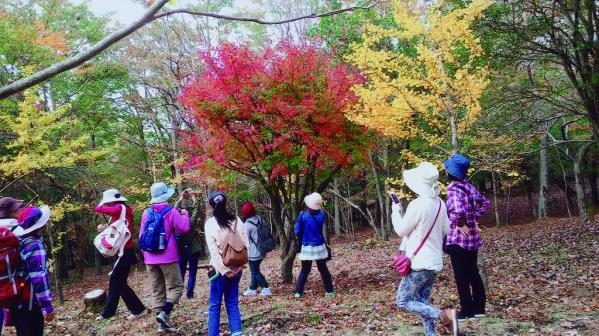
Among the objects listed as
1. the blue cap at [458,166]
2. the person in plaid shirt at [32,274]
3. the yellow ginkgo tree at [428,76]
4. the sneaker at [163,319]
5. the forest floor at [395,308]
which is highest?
the yellow ginkgo tree at [428,76]

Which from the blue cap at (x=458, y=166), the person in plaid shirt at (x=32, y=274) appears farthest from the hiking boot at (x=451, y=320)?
the person in plaid shirt at (x=32, y=274)

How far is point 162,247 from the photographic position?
18.3ft

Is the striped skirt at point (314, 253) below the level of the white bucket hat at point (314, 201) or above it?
below

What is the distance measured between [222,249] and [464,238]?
2.77 metres

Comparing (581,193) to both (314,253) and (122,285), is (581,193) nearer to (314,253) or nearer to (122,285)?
(314,253)

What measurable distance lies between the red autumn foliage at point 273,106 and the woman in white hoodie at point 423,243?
12.7 feet

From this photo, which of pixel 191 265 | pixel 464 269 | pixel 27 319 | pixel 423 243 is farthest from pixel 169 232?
pixel 464 269

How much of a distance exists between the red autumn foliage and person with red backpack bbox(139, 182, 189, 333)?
260 cm

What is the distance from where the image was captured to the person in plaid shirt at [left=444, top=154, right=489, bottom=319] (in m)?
5.05

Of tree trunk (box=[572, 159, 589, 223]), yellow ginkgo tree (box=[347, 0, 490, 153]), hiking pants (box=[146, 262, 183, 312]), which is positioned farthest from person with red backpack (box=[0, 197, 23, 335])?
tree trunk (box=[572, 159, 589, 223])

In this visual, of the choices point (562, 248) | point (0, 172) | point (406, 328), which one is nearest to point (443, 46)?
point (406, 328)

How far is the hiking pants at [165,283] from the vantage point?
5.75 meters

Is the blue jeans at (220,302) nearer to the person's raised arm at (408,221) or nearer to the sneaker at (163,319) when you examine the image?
the sneaker at (163,319)

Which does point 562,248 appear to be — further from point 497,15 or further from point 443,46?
point 443,46
